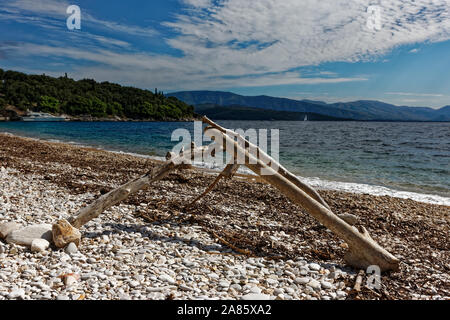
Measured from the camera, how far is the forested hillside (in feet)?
355

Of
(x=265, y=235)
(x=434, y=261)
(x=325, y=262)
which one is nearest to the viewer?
(x=325, y=262)

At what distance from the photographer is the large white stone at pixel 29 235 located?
4.52 metres

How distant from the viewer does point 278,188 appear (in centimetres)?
521

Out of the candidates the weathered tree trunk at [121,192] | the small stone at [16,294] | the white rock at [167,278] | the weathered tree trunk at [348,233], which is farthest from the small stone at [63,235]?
the weathered tree trunk at [348,233]

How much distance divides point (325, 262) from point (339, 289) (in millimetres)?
869

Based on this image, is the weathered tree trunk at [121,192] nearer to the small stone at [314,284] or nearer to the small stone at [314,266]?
the small stone at [314,266]

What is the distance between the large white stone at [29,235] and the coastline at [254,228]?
315 millimetres

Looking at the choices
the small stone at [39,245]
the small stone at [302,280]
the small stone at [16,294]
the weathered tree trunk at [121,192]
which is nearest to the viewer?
the small stone at [16,294]

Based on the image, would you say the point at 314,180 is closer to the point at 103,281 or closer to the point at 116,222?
the point at 116,222

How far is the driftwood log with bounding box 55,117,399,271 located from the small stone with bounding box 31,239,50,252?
27.7 inches

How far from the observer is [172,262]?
442 cm

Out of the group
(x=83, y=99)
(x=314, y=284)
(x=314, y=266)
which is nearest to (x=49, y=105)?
(x=83, y=99)
